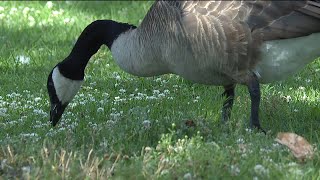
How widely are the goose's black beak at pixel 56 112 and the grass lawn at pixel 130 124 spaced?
8 centimetres

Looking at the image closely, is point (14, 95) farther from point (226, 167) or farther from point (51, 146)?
point (226, 167)

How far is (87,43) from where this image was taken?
24.5ft

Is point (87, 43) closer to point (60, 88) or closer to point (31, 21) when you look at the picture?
point (60, 88)

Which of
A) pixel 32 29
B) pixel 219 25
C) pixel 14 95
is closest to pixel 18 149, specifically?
pixel 219 25

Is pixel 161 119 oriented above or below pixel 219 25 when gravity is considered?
below

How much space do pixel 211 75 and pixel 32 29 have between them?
5.04 meters

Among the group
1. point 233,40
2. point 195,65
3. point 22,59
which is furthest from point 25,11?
point 233,40

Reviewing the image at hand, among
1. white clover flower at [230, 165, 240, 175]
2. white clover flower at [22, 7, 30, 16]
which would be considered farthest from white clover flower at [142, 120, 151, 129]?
white clover flower at [22, 7, 30, 16]

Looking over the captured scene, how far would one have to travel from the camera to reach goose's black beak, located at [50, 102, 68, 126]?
23.5 ft

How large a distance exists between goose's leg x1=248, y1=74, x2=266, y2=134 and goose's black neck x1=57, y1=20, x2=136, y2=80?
4.65ft

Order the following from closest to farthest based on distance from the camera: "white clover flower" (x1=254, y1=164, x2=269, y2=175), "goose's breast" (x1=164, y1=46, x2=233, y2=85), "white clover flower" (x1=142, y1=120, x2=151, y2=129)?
"white clover flower" (x1=254, y1=164, x2=269, y2=175)
"white clover flower" (x1=142, y1=120, x2=151, y2=129)
"goose's breast" (x1=164, y1=46, x2=233, y2=85)

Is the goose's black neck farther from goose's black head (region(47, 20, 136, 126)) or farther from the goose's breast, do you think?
the goose's breast

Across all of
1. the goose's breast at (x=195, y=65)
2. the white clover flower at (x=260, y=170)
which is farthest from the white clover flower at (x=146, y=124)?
the white clover flower at (x=260, y=170)

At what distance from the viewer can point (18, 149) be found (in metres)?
5.74
